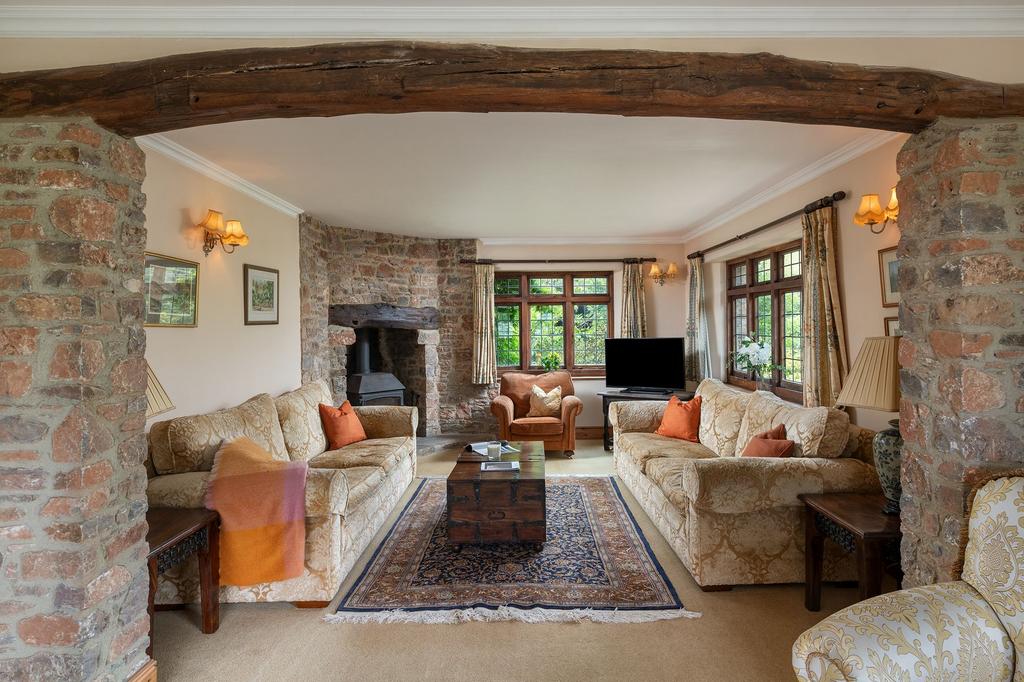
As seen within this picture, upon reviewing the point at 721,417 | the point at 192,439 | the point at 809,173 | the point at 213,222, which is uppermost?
the point at 809,173

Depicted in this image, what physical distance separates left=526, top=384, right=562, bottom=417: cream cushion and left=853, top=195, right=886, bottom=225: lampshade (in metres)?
3.73

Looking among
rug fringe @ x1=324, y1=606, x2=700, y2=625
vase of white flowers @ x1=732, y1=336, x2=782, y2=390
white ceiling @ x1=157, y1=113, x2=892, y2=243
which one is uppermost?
white ceiling @ x1=157, y1=113, x2=892, y2=243

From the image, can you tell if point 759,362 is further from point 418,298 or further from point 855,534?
point 418,298

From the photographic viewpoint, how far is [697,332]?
250 inches

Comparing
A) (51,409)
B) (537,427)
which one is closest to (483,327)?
(537,427)

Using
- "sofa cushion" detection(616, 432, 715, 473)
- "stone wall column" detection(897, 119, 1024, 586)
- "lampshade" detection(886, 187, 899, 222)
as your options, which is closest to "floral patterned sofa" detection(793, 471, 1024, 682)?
"stone wall column" detection(897, 119, 1024, 586)

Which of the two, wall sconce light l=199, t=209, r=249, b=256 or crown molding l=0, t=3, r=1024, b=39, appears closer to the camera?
crown molding l=0, t=3, r=1024, b=39

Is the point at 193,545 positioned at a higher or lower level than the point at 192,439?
lower

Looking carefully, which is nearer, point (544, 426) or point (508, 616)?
point (508, 616)

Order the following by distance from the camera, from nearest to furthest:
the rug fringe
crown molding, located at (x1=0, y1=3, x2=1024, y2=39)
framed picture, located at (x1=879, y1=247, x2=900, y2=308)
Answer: crown molding, located at (x1=0, y1=3, x2=1024, y2=39) → the rug fringe → framed picture, located at (x1=879, y1=247, x2=900, y2=308)

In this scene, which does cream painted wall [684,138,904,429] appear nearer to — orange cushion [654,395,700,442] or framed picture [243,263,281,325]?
orange cushion [654,395,700,442]

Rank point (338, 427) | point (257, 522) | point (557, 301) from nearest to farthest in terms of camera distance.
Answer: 1. point (257, 522)
2. point (338, 427)
3. point (557, 301)

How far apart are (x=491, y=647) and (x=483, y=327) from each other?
15.3ft

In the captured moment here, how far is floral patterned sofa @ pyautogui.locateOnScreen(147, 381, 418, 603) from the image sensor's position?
2.81m
